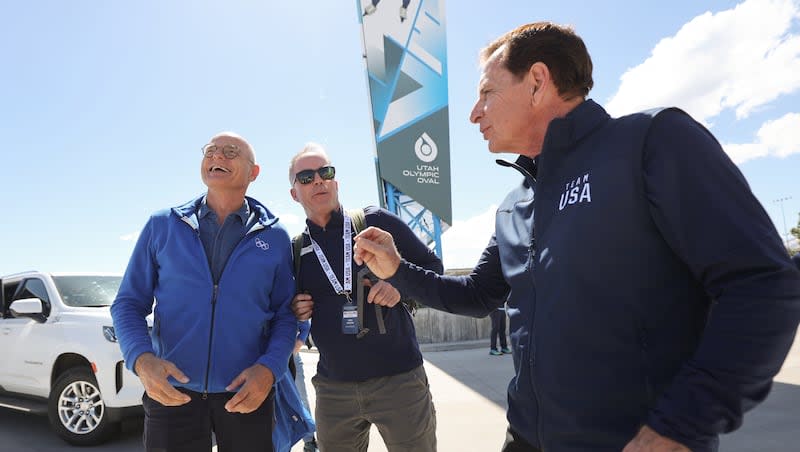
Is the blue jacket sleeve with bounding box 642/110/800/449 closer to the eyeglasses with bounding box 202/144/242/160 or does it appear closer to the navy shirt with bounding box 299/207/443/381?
the navy shirt with bounding box 299/207/443/381

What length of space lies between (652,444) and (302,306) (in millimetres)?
1802

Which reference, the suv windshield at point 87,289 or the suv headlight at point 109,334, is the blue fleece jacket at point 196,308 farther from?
the suv windshield at point 87,289

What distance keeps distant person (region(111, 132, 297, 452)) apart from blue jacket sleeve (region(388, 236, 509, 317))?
2.58 feet

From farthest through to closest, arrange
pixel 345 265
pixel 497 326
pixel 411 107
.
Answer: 1. pixel 411 107
2. pixel 497 326
3. pixel 345 265

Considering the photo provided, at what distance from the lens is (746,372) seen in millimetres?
914

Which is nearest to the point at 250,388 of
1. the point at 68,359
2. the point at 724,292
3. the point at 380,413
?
the point at 380,413

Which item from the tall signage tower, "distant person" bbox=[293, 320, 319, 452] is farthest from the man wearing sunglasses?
the tall signage tower

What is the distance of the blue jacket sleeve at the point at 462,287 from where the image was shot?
1937mm

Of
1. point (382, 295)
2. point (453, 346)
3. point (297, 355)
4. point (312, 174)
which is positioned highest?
point (312, 174)

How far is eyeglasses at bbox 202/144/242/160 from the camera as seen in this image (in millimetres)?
2496

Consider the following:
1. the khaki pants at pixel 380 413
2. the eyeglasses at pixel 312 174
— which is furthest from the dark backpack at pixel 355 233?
the khaki pants at pixel 380 413

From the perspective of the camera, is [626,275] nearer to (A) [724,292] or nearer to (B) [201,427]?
(A) [724,292]

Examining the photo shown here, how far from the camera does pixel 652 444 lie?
0.98m

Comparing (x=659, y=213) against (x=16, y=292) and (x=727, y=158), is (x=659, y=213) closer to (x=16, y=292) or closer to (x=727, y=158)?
(x=727, y=158)
